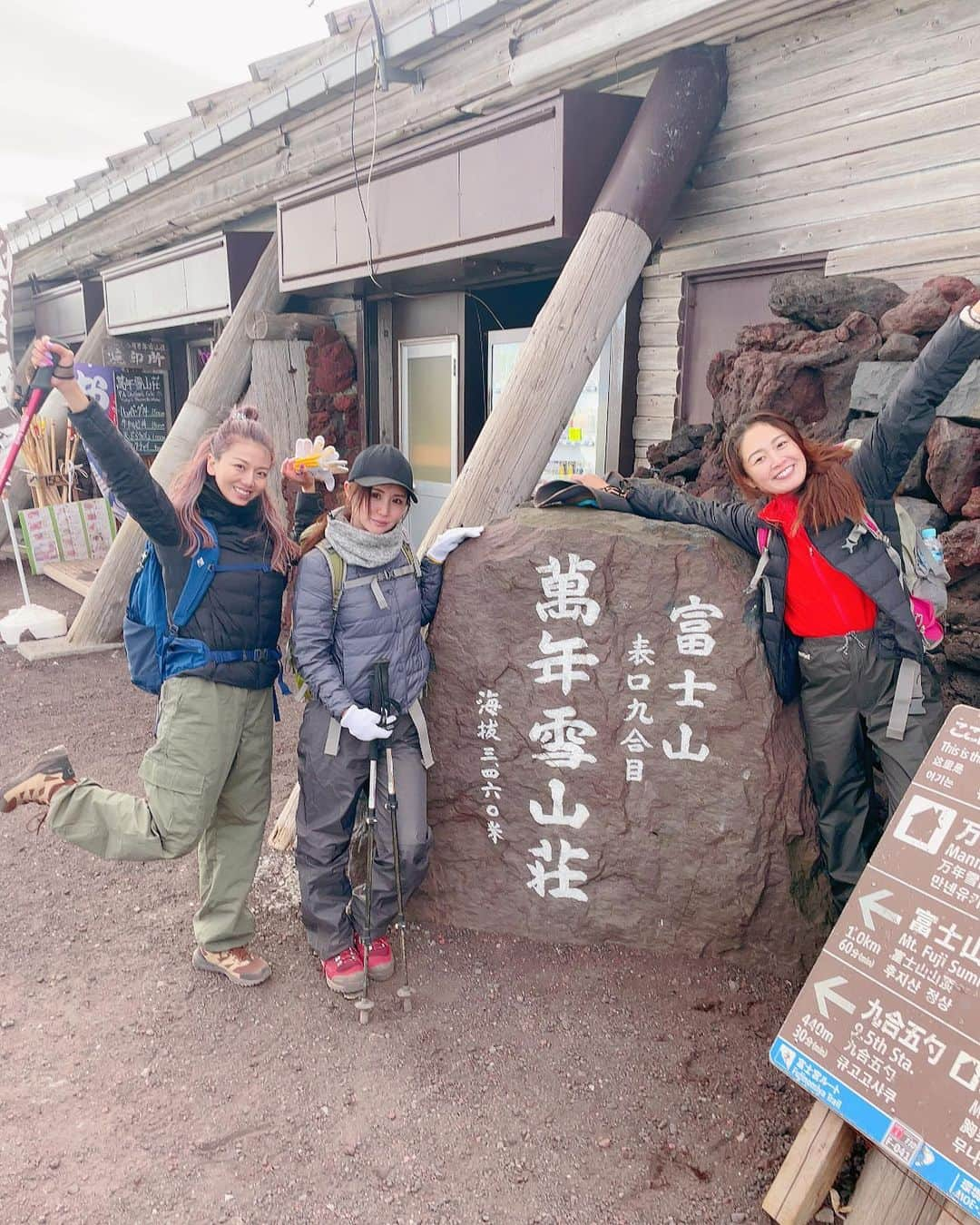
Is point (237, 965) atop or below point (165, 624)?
below

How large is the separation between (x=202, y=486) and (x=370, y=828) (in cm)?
139

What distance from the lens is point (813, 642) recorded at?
309cm

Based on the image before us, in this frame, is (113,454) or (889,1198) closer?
(889,1198)

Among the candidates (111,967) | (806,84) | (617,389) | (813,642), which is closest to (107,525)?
(617,389)

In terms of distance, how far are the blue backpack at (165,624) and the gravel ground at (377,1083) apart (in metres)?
1.26

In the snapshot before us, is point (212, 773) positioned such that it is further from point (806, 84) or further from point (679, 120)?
point (806, 84)

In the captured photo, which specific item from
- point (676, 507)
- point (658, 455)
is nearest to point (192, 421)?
point (658, 455)

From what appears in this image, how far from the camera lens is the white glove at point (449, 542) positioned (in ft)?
11.7

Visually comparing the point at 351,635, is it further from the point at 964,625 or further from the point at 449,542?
the point at 964,625

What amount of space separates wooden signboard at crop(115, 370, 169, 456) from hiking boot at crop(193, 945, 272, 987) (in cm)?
909

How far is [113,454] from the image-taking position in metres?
2.93

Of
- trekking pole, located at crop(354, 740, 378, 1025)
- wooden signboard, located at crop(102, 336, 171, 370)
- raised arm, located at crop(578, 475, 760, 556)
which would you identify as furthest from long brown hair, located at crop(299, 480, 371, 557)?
wooden signboard, located at crop(102, 336, 171, 370)

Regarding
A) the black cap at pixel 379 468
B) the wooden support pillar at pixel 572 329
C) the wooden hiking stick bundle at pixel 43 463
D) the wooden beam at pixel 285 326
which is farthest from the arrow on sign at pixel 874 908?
the wooden hiking stick bundle at pixel 43 463

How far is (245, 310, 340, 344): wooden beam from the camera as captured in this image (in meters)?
8.27
